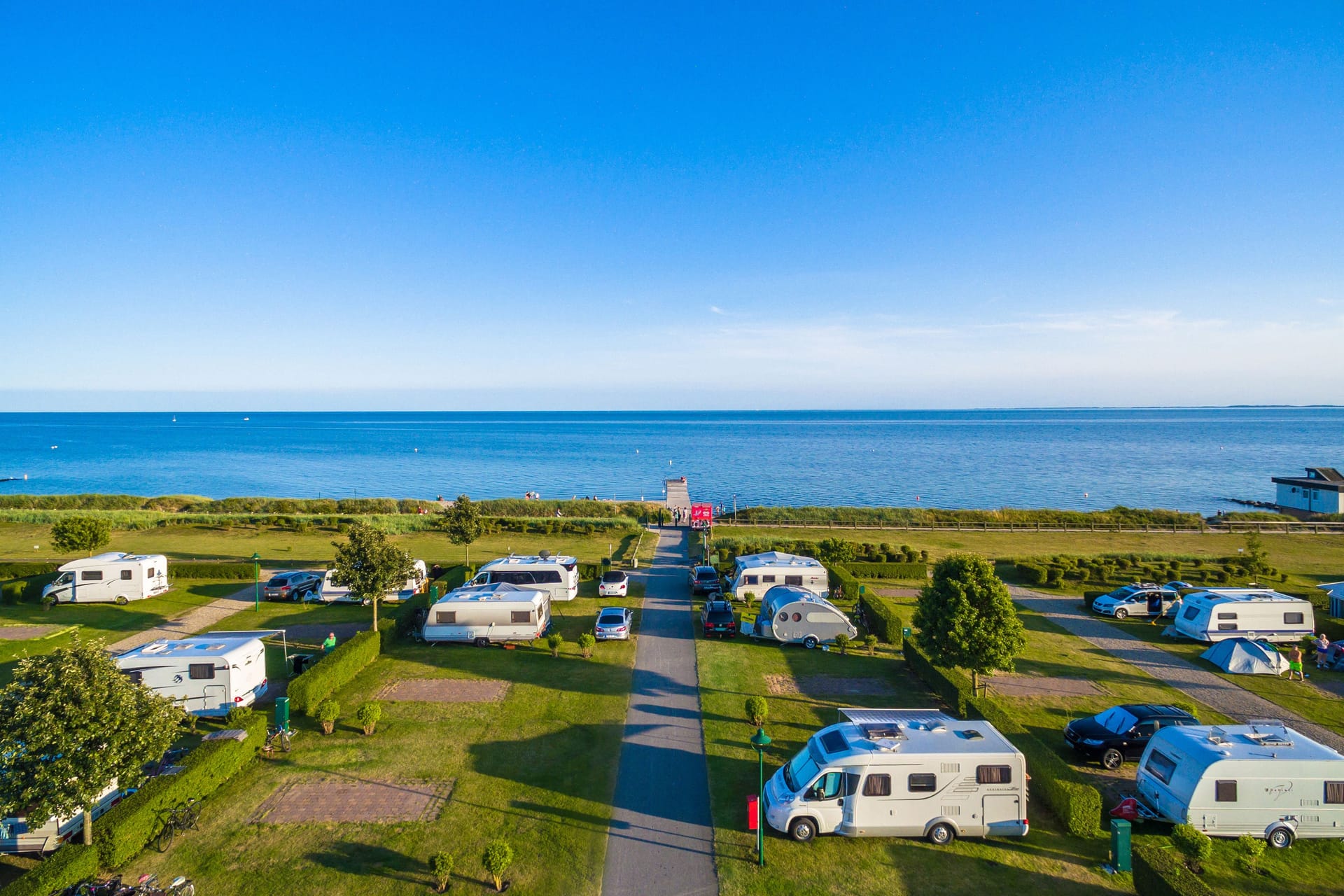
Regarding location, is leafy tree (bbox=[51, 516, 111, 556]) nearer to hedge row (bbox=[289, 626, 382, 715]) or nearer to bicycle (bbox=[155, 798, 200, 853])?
hedge row (bbox=[289, 626, 382, 715])

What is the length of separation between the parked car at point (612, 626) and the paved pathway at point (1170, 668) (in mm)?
17796

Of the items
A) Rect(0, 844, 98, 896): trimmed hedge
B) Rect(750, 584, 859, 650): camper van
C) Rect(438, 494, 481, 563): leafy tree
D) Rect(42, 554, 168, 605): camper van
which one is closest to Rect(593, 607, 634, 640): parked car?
Rect(750, 584, 859, 650): camper van

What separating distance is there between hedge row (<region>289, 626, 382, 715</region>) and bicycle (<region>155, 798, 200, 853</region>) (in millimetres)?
4773

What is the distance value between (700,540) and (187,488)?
8428 centimetres

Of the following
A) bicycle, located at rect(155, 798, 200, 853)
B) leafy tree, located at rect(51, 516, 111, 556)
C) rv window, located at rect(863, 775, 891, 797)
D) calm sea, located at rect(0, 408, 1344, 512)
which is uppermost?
leafy tree, located at rect(51, 516, 111, 556)

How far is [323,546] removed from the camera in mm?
42969

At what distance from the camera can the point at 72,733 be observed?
11164mm

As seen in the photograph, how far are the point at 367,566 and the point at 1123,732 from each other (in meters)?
23.4

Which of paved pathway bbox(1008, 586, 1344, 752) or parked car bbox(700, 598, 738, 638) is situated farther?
parked car bbox(700, 598, 738, 638)

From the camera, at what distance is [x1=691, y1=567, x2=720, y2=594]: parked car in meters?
32.0

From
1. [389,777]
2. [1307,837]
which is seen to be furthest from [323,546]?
[1307,837]

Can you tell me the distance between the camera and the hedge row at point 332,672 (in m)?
18.4

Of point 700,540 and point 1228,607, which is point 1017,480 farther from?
point 1228,607

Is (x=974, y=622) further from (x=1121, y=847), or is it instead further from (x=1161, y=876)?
(x=1161, y=876)
